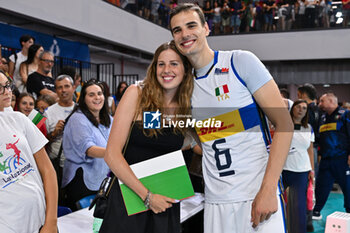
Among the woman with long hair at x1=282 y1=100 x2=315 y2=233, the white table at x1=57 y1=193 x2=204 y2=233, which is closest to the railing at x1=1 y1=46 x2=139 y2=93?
the white table at x1=57 y1=193 x2=204 y2=233

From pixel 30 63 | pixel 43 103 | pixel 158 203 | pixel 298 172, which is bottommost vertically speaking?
pixel 298 172

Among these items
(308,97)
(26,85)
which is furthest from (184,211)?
(308,97)

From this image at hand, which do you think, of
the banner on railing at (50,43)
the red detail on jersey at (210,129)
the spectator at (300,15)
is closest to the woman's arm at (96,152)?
the red detail on jersey at (210,129)

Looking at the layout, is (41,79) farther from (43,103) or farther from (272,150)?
(272,150)

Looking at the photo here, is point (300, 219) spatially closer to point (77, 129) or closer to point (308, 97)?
point (308, 97)

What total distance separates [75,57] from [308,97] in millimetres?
5353

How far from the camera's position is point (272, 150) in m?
1.26

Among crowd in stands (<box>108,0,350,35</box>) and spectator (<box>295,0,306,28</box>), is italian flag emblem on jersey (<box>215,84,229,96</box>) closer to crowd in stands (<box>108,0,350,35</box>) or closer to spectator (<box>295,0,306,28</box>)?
crowd in stands (<box>108,0,350,35</box>)

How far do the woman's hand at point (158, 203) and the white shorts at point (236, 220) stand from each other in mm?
174

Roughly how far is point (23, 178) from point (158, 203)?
1.69 feet

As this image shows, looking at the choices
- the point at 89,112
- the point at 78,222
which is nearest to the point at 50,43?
the point at 89,112

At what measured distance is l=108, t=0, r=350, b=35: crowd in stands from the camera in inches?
430

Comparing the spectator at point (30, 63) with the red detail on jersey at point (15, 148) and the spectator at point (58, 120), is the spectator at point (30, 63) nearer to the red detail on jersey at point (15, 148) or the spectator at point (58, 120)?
the spectator at point (58, 120)

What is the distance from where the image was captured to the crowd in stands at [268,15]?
1092 centimetres
